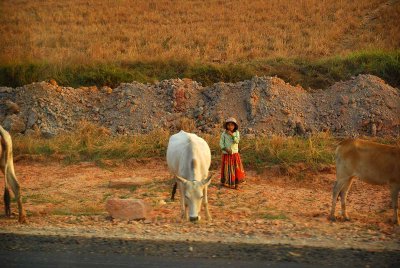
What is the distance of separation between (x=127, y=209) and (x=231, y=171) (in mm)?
3771

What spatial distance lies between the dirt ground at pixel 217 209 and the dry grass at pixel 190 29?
38.9ft

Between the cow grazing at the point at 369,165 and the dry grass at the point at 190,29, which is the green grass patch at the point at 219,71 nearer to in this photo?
the dry grass at the point at 190,29

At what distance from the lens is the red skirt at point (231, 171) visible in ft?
45.6

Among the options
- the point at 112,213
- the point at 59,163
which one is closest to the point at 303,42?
the point at 59,163

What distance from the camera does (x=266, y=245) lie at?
8.84m

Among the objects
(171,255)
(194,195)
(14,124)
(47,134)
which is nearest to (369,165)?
(194,195)

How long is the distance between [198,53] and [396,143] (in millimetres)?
13528

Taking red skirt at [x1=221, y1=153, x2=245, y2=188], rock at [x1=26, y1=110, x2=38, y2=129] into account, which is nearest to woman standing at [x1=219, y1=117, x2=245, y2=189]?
red skirt at [x1=221, y1=153, x2=245, y2=188]

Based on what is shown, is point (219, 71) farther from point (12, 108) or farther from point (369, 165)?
point (369, 165)

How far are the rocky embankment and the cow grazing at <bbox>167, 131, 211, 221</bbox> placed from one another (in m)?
8.03

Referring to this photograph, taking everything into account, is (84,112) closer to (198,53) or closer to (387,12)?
(198,53)

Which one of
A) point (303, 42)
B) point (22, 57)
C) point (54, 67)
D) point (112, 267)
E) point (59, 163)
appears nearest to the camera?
point (112, 267)

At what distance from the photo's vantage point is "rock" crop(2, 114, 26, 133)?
68.9 ft

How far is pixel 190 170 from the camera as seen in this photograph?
10711 mm
